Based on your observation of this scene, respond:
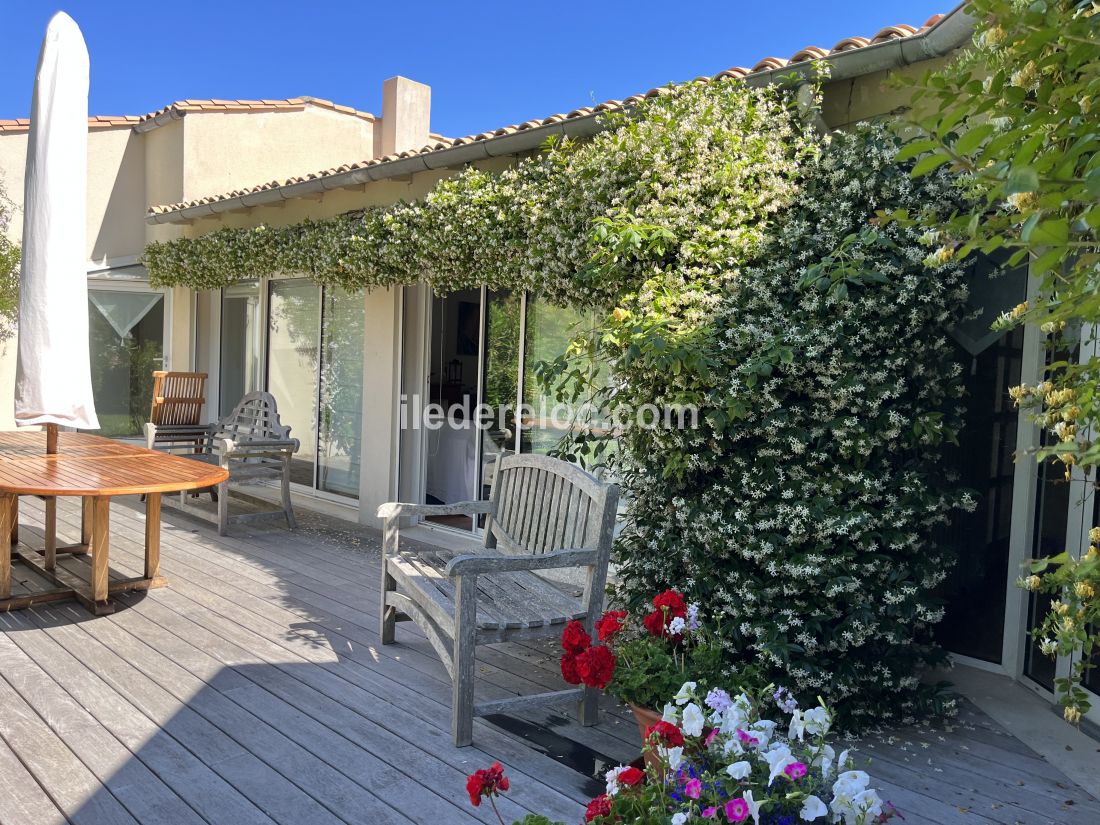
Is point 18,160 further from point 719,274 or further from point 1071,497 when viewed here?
point 1071,497

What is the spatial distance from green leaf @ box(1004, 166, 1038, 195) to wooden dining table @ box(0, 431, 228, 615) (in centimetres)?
401

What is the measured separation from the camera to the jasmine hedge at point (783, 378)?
323cm

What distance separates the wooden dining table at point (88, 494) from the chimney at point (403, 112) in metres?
5.29

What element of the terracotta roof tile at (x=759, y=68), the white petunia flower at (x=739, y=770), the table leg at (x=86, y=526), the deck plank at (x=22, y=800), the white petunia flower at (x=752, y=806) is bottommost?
the deck plank at (x=22, y=800)

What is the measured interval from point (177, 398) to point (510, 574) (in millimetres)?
5418

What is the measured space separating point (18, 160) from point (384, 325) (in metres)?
7.11

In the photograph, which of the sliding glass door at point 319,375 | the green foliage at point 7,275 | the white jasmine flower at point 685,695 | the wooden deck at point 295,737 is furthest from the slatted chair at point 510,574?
the green foliage at point 7,275

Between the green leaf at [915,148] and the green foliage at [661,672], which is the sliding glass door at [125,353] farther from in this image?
the green leaf at [915,148]

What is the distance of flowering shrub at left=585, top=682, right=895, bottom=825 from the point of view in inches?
64.3

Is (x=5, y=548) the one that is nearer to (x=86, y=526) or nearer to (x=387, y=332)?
(x=86, y=526)

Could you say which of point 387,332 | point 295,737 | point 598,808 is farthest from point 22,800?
point 387,332

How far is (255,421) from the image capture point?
736cm

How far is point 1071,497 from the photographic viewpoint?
3475 millimetres

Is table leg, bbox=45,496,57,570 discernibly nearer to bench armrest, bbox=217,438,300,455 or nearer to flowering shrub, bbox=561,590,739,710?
bench armrest, bbox=217,438,300,455
